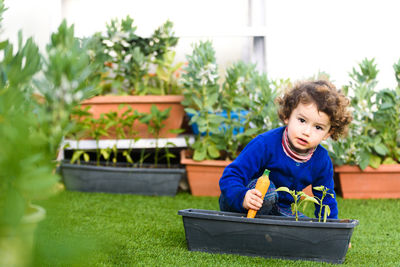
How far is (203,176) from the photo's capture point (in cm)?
302

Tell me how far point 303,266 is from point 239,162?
1.66 ft

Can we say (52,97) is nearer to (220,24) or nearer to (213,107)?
(213,107)

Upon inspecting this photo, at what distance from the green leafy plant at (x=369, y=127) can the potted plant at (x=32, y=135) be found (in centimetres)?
259

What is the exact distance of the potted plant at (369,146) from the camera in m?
2.93

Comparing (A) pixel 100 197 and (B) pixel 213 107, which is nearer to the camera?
(A) pixel 100 197

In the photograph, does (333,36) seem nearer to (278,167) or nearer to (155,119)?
(155,119)

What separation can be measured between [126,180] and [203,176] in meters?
0.48

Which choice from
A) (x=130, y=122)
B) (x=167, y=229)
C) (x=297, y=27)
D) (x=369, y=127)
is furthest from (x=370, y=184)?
(x=130, y=122)

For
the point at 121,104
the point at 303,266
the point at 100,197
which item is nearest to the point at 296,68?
the point at 121,104

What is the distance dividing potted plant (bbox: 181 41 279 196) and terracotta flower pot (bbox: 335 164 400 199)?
1.95 ft

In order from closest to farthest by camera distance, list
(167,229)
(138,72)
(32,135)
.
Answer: (32,135) → (167,229) → (138,72)

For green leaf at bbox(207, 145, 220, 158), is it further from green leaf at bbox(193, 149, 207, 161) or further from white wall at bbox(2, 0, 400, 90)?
white wall at bbox(2, 0, 400, 90)

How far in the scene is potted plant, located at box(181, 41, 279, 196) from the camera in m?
2.91

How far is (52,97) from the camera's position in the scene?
1.55 feet
